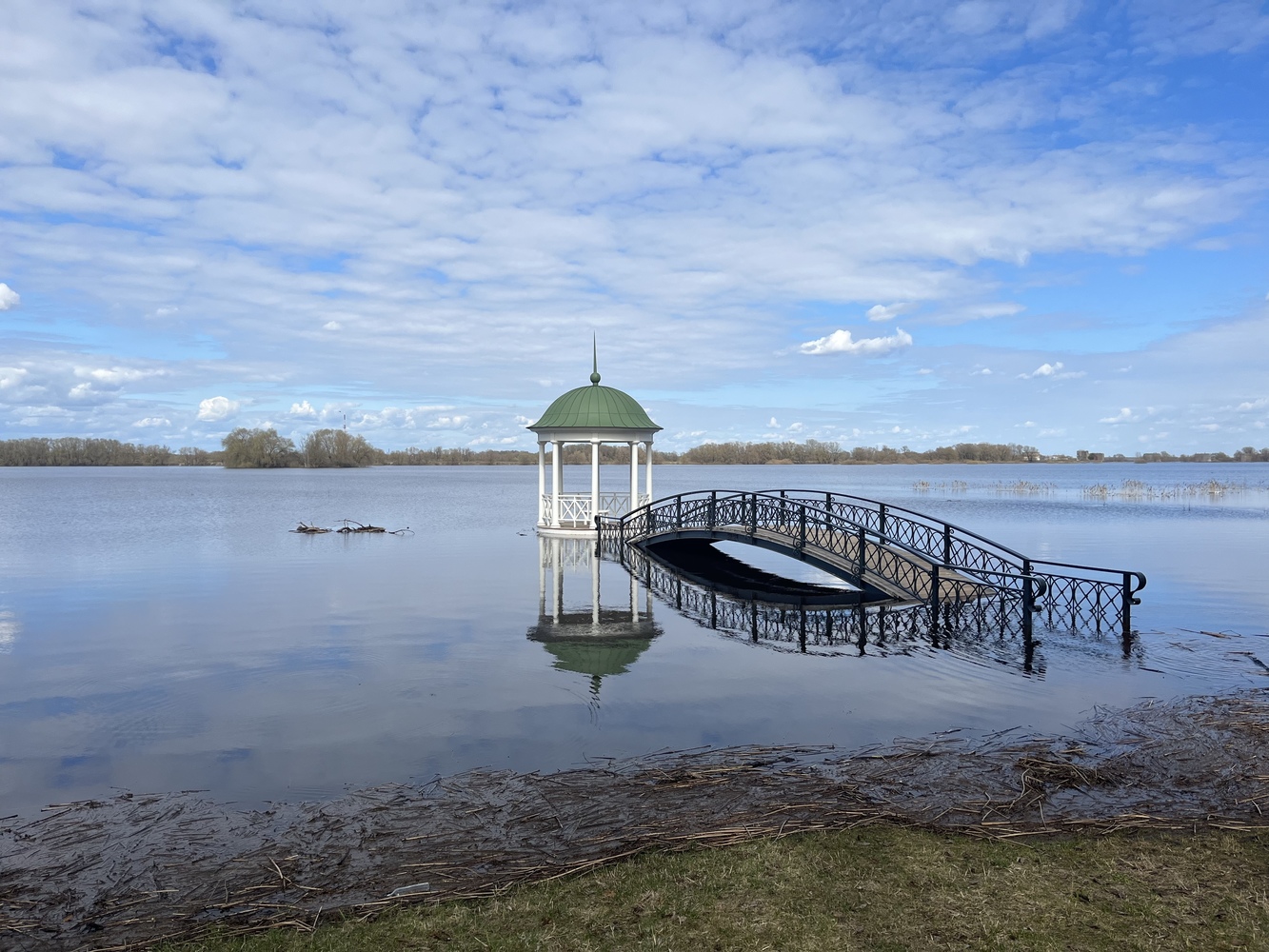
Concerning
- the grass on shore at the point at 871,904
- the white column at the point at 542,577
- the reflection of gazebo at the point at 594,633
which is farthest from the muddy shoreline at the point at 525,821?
the white column at the point at 542,577

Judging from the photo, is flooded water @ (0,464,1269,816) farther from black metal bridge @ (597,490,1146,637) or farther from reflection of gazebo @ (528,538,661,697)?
black metal bridge @ (597,490,1146,637)

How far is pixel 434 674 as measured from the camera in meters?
11.1

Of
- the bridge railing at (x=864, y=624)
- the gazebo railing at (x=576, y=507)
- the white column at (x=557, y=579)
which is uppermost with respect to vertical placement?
the gazebo railing at (x=576, y=507)

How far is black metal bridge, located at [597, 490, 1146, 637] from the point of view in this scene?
49.1ft

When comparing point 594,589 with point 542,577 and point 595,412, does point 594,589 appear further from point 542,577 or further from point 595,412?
point 595,412

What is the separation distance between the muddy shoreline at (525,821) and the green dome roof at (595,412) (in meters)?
19.9

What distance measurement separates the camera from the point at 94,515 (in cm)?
3838

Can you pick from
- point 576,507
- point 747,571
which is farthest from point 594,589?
point 576,507

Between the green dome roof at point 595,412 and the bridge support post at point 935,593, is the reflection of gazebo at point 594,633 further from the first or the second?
the green dome roof at point 595,412

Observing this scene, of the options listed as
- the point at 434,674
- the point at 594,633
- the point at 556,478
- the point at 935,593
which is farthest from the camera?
the point at 556,478

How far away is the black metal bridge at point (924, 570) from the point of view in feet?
49.1

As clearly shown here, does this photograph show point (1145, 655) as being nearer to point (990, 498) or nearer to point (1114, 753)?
point (1114, 753)

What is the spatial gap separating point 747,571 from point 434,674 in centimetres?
1304

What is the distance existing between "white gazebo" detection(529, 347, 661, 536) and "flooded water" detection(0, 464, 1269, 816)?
488 cm
